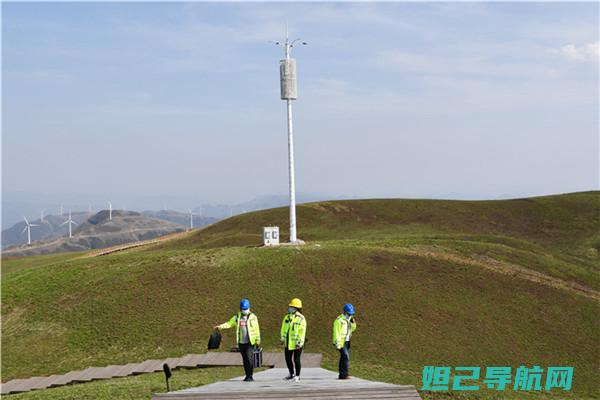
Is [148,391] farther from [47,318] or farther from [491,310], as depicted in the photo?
[491,310]

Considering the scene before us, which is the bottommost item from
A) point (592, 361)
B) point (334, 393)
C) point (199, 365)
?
point (592, 361)

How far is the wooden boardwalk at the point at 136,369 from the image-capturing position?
29.7 m

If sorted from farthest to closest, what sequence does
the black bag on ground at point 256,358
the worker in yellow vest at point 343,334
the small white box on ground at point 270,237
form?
the small white box on ground at point 270,237
the black bag on ground at point 256,358
the worker in yellow vest at point 343,334

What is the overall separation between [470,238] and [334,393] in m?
61.6

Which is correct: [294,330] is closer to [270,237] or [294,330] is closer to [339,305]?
[339,305]

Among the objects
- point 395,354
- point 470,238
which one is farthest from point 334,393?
point 470,238

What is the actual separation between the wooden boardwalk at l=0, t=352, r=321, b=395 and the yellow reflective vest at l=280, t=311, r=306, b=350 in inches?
364

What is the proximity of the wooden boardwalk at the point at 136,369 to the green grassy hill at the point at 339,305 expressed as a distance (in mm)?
3382

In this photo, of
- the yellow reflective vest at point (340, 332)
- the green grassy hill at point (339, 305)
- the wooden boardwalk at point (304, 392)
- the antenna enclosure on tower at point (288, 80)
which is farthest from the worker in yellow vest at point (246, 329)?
the antenna enclosure on tower at point (288, 80)

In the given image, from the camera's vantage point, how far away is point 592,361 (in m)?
40.2

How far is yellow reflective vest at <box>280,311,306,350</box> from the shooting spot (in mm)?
21344

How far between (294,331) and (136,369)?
14.0 meters

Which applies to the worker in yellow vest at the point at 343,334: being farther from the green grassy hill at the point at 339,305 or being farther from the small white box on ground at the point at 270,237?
the small white box on ground at the point at 270,237

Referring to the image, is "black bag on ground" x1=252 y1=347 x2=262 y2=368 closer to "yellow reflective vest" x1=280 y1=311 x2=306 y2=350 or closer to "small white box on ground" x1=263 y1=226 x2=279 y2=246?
"yellow reflective vest" x1=280 y1=311 x2=306 y2=350
